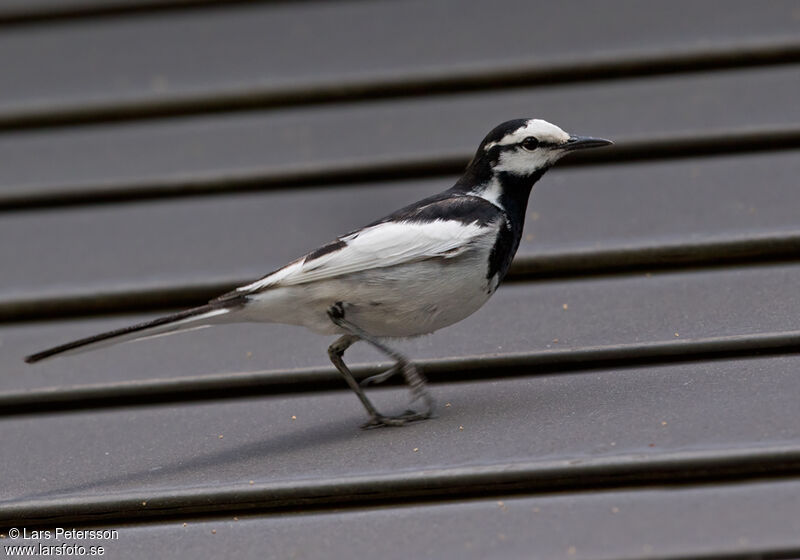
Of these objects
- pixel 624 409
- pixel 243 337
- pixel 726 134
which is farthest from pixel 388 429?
pixel 726 134

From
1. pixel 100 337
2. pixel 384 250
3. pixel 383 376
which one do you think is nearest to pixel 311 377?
pixel 383 376

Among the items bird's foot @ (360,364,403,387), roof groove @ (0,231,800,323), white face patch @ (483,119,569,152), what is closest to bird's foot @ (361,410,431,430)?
bird's foot @ (360,364,403,387)

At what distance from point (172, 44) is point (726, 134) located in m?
2.72

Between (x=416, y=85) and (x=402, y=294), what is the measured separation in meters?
1.70

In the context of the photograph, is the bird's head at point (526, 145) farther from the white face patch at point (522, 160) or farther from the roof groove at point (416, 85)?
the roof groove at point (416, 85)

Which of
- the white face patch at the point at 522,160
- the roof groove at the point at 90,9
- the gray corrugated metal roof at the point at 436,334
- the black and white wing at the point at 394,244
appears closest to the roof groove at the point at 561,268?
the gray corrugated metal roof at the point at 436,334

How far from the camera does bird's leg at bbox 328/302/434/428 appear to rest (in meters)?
3.19

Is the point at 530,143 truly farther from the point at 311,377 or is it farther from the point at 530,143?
the point at 311,377

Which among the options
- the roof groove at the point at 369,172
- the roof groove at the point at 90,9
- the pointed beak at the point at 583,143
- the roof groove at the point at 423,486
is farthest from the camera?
the roof groove at the point at 90,9

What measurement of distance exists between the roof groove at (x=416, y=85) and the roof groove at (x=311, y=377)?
170 cm

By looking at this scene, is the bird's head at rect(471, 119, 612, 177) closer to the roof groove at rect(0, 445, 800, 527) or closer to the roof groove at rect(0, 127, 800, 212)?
the roof groove at rect(0, 127, 800, 212)

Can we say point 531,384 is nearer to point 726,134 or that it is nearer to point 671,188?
point 671,188

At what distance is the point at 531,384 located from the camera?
3219 mm

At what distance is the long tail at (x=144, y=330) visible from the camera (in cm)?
312
